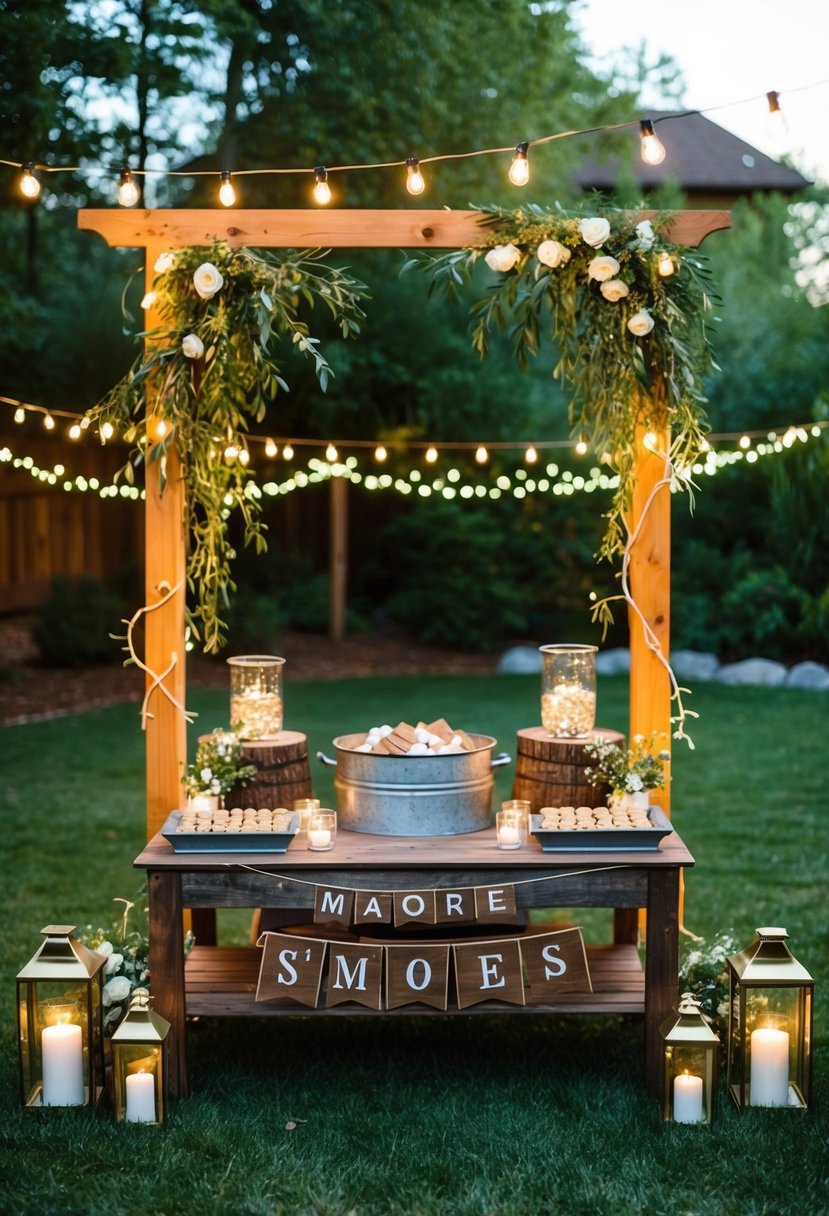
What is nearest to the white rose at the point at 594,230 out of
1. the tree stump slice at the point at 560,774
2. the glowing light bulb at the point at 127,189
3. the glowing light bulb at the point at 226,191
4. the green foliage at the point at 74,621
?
the glowing light bulb at the point at 226,191

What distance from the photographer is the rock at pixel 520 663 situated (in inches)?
485

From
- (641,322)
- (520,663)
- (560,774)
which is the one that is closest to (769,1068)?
(560,774)

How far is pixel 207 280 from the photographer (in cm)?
380

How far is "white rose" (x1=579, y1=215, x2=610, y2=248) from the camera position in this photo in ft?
12.3

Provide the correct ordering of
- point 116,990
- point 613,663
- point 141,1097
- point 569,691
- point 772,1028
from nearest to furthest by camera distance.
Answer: point 141,1097 → point 772,1028 → point 116,990 → point 569,691 → point 613,663

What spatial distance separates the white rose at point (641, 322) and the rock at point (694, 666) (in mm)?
Answer: 8373

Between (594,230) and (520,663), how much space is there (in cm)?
885

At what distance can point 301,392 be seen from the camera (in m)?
11.0

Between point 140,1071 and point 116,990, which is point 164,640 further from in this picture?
point 140,1071

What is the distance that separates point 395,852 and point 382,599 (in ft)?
36.0

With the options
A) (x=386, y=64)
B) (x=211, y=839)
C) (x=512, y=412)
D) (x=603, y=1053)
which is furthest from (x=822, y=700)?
Answer: (x=211, y=839)

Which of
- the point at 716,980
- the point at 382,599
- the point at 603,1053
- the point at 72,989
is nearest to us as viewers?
the point at 72,989

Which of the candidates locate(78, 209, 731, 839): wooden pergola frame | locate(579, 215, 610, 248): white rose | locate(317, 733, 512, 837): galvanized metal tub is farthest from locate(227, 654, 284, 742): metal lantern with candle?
locate(579, 215, 610, 248): white rose

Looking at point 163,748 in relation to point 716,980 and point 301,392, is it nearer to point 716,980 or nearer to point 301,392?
point 716,980
